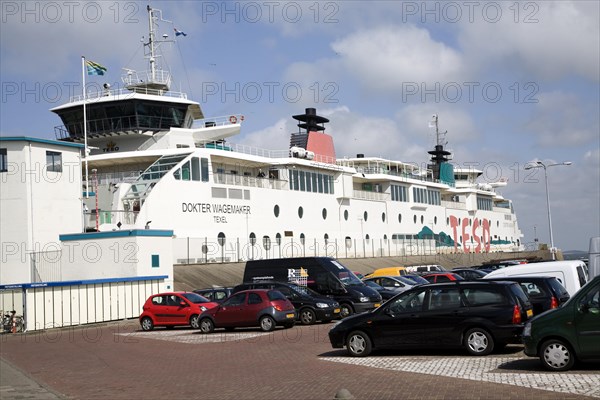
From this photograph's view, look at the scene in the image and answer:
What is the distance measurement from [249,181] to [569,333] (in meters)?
39.3

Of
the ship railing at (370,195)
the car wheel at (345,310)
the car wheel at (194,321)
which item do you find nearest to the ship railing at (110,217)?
the car wheel at (194,321)

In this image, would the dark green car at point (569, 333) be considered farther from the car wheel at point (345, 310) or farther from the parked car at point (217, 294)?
the parked car at point (217, 294)

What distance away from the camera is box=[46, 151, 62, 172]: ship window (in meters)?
32.8

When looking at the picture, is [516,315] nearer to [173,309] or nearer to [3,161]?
[173,309]

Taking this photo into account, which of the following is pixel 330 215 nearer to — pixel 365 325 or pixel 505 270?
pixel 505 270

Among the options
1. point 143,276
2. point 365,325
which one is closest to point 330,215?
point 143,276

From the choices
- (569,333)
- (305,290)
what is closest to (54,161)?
(305,290)

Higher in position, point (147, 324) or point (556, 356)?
point (556, 356)

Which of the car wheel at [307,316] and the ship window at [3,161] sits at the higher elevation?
the ship window at [3,161]

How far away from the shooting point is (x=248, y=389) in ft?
39.0

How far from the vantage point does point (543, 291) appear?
1678cm

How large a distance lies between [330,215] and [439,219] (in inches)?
900

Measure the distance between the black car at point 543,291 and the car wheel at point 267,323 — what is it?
7.45 metres

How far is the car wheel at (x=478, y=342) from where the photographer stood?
14031mm
